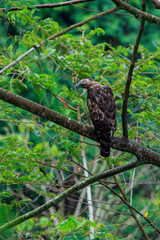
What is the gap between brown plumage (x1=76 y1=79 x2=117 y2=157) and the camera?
239cm

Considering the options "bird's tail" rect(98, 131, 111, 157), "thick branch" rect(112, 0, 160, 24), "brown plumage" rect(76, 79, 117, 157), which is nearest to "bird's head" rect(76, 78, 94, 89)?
"brown plumage" rect(76, 79, 117, 157)

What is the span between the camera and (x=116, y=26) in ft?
14.7

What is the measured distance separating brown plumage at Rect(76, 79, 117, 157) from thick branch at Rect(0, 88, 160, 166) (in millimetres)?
142

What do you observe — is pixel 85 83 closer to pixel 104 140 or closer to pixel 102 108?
pixel 102 108

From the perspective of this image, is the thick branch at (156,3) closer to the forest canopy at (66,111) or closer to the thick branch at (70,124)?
the forest canopy at (66,111)

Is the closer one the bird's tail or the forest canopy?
the forest canopy

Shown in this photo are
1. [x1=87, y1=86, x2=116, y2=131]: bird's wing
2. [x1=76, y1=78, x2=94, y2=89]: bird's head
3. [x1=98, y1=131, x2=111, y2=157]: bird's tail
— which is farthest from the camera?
[x1=76, y1=78, x2=94, y2=89]: bird's head

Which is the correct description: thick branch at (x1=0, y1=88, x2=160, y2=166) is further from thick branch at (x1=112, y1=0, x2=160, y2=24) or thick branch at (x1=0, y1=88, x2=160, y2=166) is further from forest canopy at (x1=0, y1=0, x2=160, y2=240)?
thick branch at (x1=112, y1=0, x2=160, y2=24)

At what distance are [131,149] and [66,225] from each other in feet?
2.39

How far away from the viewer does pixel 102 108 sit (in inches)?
104

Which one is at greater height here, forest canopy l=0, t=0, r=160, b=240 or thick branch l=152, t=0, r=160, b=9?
thick branch l=152, t=0, r=160, b=9

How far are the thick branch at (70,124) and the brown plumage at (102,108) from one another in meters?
0.14

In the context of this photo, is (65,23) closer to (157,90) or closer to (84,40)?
(84,40)

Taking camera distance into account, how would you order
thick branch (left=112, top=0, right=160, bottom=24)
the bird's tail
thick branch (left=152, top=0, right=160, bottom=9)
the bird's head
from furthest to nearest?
the bird's head → the bird's tail → thick branch (left=152, top=0, right=160, bottom=9) → thick branch (left=112, top=0, right=160, bottom=24)
